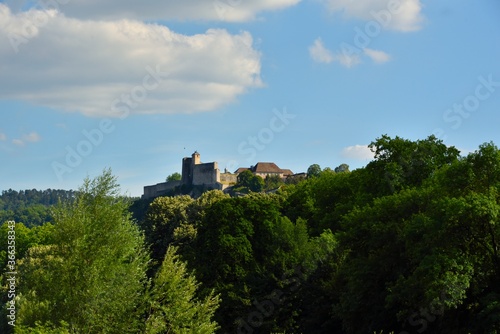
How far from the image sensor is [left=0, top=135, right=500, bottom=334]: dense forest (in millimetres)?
31406

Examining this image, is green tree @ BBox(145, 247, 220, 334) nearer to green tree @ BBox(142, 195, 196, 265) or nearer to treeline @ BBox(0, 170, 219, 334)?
treeline @ BBox(0, 170, 219, 334)

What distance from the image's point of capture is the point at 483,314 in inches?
1211

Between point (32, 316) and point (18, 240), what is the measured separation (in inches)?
2549

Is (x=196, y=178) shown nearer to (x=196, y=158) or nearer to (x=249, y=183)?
(x=196, y=158)

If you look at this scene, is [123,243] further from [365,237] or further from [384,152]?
[384,152]

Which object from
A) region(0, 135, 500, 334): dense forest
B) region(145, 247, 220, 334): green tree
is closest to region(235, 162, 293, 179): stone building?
region(0, 135, 500, 334): dense forest

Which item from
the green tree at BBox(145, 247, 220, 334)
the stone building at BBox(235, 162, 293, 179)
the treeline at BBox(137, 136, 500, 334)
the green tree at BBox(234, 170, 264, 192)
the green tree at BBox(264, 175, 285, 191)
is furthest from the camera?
the stone building at BBox(235, 162, 293, 179)

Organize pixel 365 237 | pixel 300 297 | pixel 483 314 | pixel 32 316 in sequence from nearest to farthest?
pixel 483 314, pixel 32 316, pixel 365 237, pixel 300 297

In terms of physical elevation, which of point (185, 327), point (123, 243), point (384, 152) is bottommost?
point (185, 327)

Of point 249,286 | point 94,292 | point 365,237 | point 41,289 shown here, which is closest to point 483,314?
point 365,237

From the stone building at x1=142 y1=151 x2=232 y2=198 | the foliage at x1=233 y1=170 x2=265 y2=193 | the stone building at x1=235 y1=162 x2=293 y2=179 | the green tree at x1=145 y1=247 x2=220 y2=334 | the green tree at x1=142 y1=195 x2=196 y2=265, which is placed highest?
the stone building at x1=235 y1=162 x2=293 y2=179

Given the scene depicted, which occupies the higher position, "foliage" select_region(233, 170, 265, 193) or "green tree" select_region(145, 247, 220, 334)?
"foliage" select_region(233, 170, 265, 193)

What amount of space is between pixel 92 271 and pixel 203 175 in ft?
476

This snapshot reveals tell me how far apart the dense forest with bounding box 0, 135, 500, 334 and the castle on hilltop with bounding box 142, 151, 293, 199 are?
12006 cm
